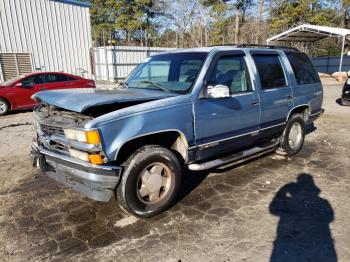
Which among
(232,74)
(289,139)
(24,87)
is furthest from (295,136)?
(24,87)

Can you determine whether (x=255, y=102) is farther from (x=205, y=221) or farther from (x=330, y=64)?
(x=330, y=64)

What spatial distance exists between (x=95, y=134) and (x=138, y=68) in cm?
241

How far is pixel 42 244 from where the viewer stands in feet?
10.7

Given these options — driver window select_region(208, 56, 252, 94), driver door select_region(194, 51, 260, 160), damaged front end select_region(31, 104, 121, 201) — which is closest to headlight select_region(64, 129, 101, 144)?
damaged front end select_region(31, 104, 121, 201)

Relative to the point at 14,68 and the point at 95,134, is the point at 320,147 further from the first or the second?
the point at 14,68

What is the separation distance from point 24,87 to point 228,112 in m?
9.20

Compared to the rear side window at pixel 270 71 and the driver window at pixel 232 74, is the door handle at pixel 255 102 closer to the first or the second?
the driver window at pixel 232 74

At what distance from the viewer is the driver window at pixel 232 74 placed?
13.9 feet

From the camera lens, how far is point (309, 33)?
917 inches

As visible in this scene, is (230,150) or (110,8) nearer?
(230,150)

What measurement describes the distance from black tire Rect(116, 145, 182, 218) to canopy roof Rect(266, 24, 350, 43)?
20.4 metres

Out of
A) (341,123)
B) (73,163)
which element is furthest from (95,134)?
(341,123)

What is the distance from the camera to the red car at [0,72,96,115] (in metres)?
10.7

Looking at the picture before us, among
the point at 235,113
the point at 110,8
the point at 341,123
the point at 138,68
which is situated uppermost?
the point at 110,8
